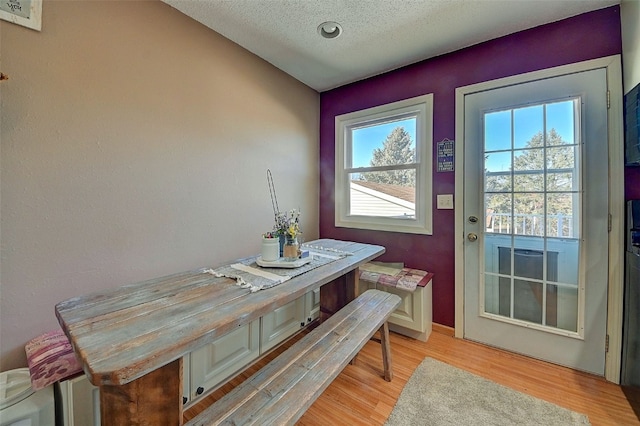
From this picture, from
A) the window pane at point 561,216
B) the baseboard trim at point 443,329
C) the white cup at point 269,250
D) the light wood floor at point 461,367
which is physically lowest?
the light wood floor at point 461,367

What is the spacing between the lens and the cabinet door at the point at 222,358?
147 cm

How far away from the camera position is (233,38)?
2023mm

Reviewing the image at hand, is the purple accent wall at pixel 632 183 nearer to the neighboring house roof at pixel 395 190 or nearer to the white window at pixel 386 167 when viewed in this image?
the white window at pixel 386 167

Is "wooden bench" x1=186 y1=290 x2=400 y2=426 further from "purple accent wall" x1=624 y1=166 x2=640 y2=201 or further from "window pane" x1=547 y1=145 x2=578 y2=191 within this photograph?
"purple accent wall" x1=624 y1=166 x2=640 y2=201

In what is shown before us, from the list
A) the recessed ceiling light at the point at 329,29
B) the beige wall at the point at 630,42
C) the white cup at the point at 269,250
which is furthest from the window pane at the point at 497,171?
the white cup at the point at 269,250

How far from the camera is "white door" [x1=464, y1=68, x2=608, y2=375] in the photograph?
1714 millimetres

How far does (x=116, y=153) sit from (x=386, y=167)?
2.26m

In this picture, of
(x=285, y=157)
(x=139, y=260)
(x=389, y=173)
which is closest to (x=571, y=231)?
(x=389, y=173)

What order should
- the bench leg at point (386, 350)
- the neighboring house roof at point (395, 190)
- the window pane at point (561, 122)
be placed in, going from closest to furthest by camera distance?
1. the bench leg at point (386, 350)
2. the window pane at point (561, 122)
3. the neighboring house roof at point (395, 190)

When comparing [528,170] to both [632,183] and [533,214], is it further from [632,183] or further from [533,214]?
[632,183]

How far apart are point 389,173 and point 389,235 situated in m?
0.66

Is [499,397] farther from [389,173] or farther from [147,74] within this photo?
[147,74]

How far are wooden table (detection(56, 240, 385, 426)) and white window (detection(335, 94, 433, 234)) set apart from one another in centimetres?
174

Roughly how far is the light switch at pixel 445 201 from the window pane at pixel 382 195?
257 millimetres
